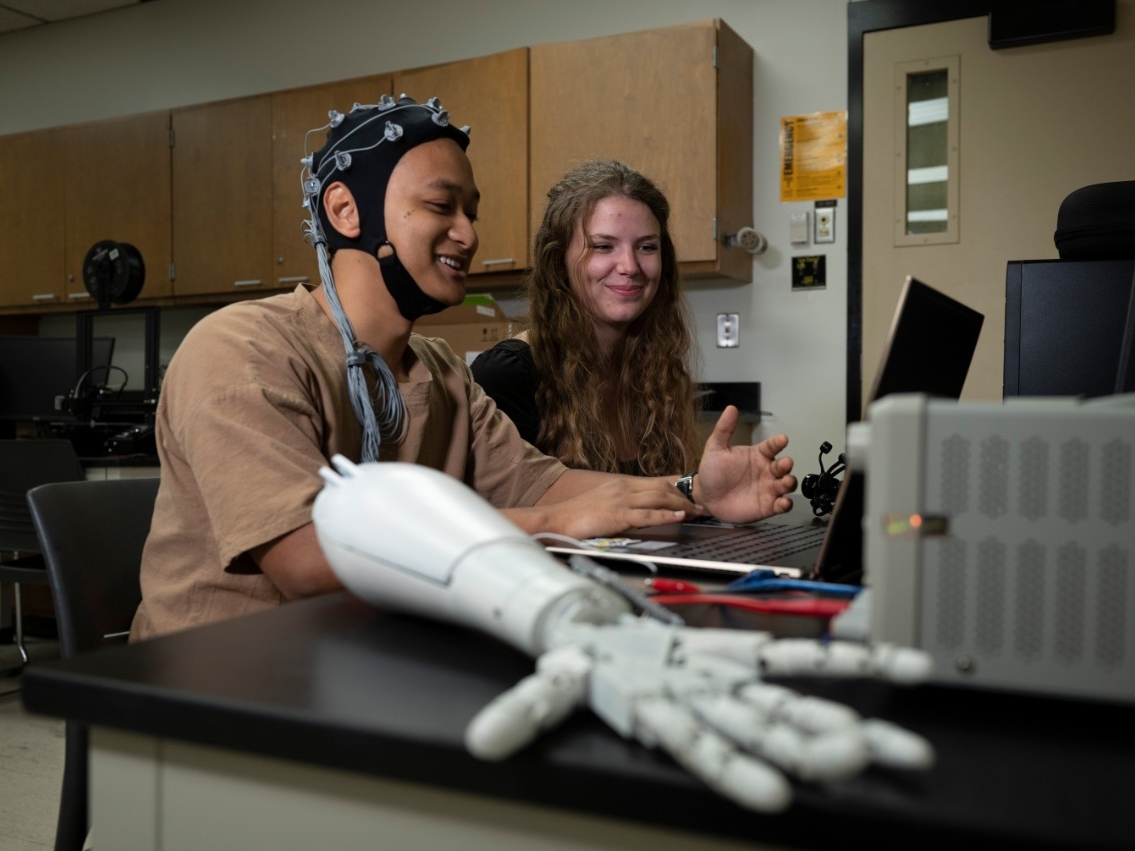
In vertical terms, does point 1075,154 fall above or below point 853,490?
above

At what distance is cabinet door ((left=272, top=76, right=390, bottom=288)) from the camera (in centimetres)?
420

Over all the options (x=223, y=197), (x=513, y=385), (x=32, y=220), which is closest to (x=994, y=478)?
(x=513, y=385)

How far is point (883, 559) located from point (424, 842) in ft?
0.87

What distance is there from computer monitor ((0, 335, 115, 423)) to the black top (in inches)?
115

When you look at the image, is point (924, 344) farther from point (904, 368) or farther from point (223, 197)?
point (223, 197)

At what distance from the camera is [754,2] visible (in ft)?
12.1

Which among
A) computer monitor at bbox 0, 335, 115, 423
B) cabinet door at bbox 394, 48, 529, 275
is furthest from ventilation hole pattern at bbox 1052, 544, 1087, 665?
computer monitor at bbox 0, 335, 115, 423

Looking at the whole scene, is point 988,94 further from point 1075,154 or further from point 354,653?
point 354,653

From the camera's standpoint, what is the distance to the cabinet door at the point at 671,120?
3.42 m

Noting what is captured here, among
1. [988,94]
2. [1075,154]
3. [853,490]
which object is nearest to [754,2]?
[988,94]

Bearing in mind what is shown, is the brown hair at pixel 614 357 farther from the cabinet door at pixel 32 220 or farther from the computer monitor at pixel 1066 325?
the cabinet door at pixel 32 220

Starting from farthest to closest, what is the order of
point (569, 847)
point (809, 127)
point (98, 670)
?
point (809, 127), point (98, 670), point (569, 847)

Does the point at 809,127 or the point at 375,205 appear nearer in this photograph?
the point at 375,205

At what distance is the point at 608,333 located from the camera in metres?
2.23
